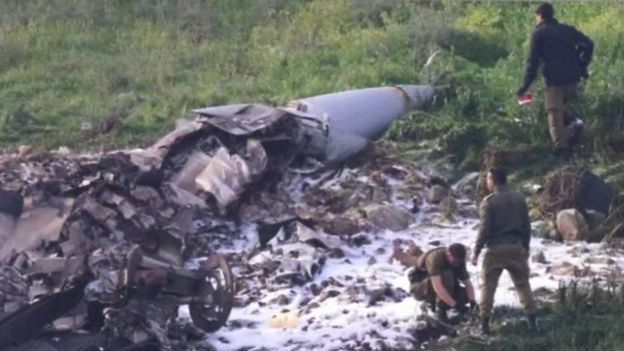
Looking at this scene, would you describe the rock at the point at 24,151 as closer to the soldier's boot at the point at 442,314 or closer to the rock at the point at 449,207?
the rock at the point at 449,207

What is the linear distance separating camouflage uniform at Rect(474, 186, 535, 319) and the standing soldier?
1.01 feet

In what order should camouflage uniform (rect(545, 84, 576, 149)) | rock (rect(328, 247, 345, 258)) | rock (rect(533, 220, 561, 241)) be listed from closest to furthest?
rock (rect(328, 247, 345, 258)) → rock (rect(533, 220, 561, 241)) → camouflage uniform (rect(545, 84, 576, 149))

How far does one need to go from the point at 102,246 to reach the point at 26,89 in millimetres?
6908

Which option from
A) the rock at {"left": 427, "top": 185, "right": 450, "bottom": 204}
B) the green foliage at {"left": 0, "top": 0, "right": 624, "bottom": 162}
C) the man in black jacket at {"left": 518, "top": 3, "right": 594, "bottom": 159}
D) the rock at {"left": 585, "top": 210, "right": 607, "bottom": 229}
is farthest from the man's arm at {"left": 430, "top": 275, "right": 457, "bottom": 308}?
the green foliage at {"left": 0, "top": 0, "right": 624, "bottom": 162}

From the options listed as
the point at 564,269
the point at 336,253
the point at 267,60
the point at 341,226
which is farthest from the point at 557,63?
the point at 267,60

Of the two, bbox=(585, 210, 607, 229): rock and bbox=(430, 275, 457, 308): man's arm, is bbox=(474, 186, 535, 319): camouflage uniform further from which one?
bbox=(585, 210, 607, 229): rock

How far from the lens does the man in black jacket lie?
48.7ft

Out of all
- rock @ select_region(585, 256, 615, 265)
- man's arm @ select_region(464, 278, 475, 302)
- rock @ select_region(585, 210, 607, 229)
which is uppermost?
man's arm @ select_region(464, 278, 475, 302)

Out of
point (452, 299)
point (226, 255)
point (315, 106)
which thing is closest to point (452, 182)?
point (315, 106)

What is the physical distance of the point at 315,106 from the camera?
52.6ft

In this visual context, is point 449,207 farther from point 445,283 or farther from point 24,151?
point 24,151

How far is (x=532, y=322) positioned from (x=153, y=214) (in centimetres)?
388

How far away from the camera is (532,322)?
436 inches

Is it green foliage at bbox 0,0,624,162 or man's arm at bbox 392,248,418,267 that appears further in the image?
green foliage at bbox 0,0,624,162
